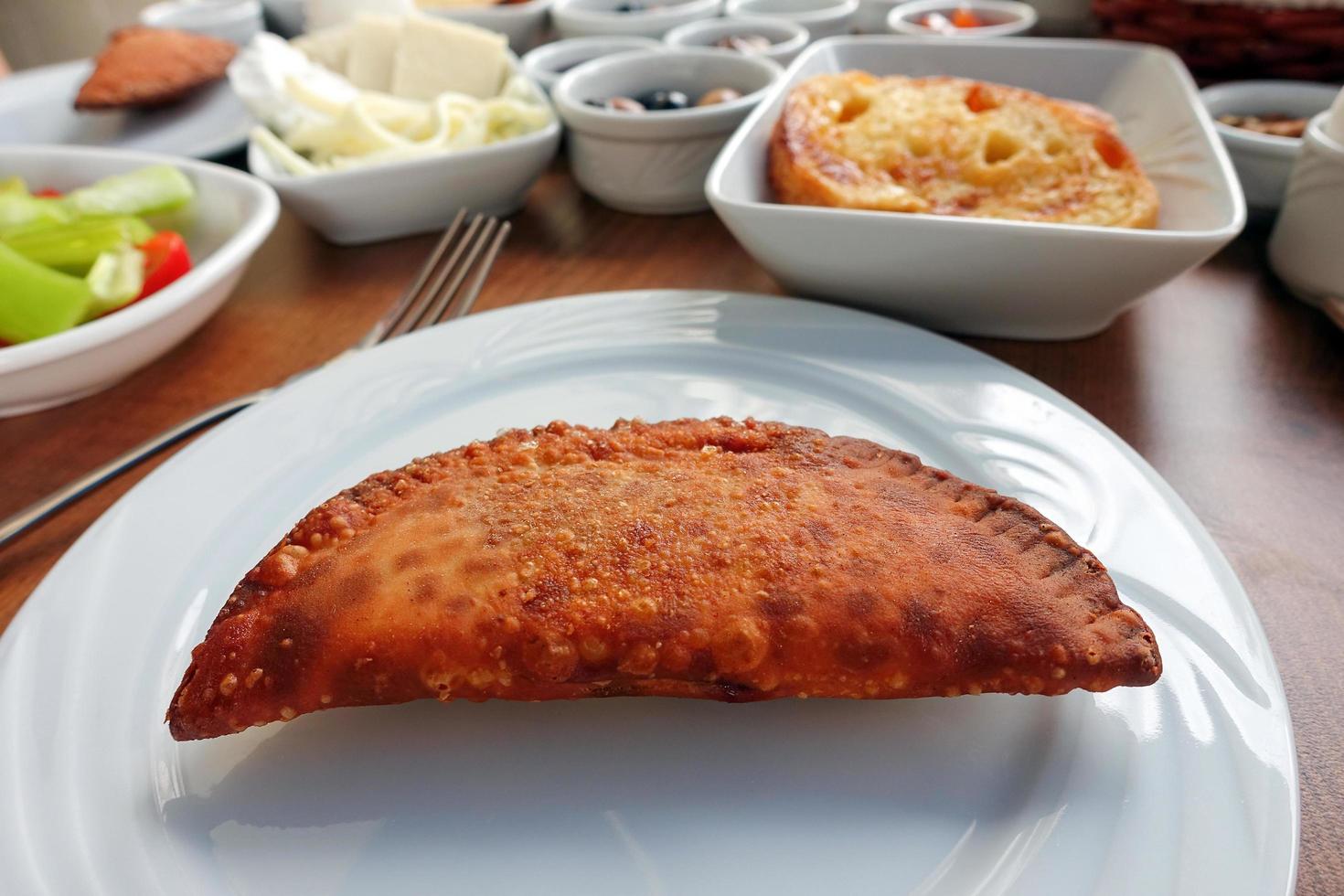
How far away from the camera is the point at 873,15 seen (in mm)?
2596

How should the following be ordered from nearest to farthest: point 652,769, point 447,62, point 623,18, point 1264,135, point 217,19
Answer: point 652,769 → point 1264,135 → point 447,62 → point 623,18 → point 217,19

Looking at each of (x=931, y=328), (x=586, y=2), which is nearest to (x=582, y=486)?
(x=931, y=328)

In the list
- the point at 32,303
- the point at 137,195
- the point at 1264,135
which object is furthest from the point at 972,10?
the point at 32,303

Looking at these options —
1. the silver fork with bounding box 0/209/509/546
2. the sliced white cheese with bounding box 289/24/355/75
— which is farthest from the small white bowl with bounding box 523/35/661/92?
the silver fork with bounding box 0/209/509/546

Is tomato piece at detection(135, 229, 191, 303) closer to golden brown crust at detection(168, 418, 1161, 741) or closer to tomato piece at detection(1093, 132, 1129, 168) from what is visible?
golden brown crust at detection(168, 418, 1161, 741)

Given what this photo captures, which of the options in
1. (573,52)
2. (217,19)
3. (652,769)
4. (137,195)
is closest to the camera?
(652,769)

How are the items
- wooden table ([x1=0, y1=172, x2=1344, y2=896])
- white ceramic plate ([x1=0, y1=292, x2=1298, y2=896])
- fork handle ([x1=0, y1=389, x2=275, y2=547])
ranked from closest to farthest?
white ceramic plate ([x1=0, y1=292, x2=1298, y2=896]) → wooden table ([x1=0, y1=172, x2=1344, y2=896]) → fork handle ([x1=0, y1=389, x2=275, y2=547])

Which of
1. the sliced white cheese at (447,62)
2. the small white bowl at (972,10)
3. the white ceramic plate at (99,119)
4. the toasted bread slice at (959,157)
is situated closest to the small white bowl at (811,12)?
the small white bowl at (972,10)

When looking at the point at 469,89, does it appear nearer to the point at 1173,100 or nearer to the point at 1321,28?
the point at 1173,100

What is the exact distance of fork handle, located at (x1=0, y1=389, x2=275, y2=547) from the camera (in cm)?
114

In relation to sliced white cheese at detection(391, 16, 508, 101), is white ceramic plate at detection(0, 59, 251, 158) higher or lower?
lower

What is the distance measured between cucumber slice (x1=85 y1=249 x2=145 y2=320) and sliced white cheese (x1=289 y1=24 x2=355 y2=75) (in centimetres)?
97

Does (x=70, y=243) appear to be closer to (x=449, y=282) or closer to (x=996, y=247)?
(x=449, y=282)

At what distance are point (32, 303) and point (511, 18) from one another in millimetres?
1678
